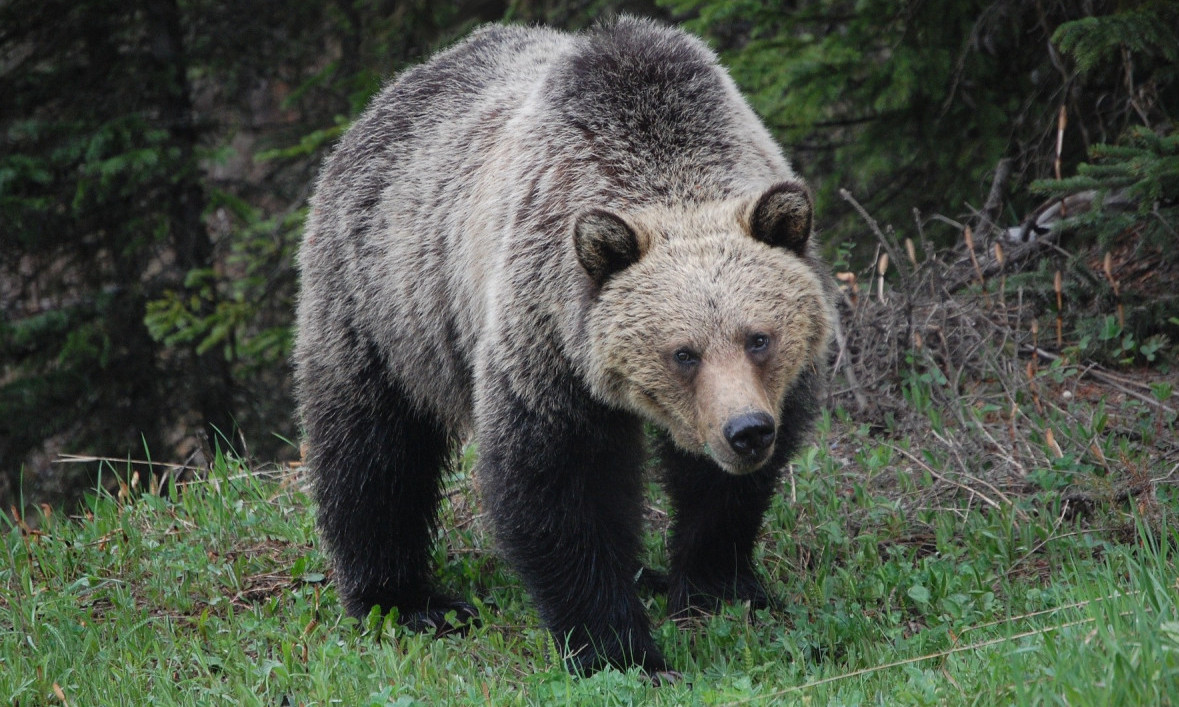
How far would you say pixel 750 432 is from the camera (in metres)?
4.09

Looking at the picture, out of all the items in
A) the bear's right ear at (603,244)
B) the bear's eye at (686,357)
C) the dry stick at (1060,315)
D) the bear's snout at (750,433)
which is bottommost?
the dry stick at (1060,315)

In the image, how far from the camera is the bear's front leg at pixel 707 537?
206 inches

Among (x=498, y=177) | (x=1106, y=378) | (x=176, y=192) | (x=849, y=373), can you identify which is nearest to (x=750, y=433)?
(x=498, y=177)

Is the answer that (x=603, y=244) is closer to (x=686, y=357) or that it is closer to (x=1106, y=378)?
(x=686, y=357)

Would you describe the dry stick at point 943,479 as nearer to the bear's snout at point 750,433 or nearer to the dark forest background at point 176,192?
the bear's snout at point 750,433

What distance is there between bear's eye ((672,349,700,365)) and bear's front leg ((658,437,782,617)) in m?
0.93

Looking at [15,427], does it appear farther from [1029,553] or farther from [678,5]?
[1029,553]

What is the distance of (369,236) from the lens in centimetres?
589

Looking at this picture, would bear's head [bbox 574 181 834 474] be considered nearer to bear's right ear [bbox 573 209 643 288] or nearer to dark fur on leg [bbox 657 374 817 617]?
bear's right ear [bbox 573 209 643 288]

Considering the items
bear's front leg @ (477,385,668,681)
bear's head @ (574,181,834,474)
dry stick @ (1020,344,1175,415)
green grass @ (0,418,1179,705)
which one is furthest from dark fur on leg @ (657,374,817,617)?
dry stick @ (1020,344,1175,415)

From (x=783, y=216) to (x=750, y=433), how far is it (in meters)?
0.89

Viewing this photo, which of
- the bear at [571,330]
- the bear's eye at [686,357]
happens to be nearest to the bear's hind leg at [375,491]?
the bear at [571,330]

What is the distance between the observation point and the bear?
14.5ft

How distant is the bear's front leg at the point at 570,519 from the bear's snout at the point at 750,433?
0.74 metres
